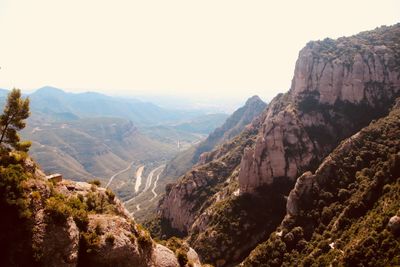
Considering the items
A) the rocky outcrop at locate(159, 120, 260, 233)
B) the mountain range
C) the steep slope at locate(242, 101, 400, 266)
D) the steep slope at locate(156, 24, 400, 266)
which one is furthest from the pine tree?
the rocky outcrop at locate(159, 120, 260, 233)

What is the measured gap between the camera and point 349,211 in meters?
94.1

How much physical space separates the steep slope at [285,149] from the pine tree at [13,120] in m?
76.8

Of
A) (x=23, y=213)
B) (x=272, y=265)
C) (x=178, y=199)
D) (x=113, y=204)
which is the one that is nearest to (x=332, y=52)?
(x=178, y=199)

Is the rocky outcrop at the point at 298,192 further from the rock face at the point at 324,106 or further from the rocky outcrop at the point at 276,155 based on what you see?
the rocky outcrop at the point at 276,155

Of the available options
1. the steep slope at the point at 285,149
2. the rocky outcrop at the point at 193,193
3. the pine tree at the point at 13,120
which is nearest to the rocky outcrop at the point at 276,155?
the steep slope at the point at 285,149

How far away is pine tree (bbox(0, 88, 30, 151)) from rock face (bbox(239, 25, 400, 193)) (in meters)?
91.4

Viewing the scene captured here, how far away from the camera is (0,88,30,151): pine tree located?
160 feet

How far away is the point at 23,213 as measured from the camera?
110 ft

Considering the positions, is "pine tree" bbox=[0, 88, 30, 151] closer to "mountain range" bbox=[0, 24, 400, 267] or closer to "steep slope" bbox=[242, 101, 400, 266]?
"mountain range" bbox=[0, 24, 400, 267]

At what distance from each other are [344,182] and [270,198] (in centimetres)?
2642

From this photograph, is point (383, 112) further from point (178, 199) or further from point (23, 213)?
point (23, 213)

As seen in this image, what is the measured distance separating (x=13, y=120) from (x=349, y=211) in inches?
3326

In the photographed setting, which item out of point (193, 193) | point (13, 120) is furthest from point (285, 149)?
point (13, 120)

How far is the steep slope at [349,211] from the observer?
241 feet
